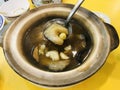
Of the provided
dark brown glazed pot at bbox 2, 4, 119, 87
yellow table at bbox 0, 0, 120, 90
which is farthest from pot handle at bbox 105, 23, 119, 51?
yellow table at bbox 0, 0, 120, 90

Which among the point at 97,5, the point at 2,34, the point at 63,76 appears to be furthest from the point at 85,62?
the point at 97,5

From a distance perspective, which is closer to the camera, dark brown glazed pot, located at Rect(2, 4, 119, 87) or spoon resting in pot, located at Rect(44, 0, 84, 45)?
dark brown glazed pot, located at Rect(2, 4, 119, 87)

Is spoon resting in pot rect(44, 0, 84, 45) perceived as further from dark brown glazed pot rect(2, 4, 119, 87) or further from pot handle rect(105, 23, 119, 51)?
pot handle rect(105, 23, 119, 51)

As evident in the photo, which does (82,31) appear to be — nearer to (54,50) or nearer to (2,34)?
(54,50)

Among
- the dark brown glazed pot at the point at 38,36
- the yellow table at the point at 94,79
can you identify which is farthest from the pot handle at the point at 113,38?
the yellow table at the point at 94,79

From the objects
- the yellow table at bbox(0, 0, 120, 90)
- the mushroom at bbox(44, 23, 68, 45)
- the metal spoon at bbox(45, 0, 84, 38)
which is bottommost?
the yellow table at bbox(0, 0, 120, 90)

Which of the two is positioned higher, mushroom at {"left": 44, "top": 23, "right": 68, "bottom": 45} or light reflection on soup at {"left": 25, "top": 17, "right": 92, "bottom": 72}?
mushroom at {"left": 44, "top": 23, "right": 68, "bottom": 45}

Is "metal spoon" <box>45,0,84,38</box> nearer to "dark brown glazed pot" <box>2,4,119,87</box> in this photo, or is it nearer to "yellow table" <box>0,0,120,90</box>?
"dark brown glazed pot" <box>2,4,119,87</box>
